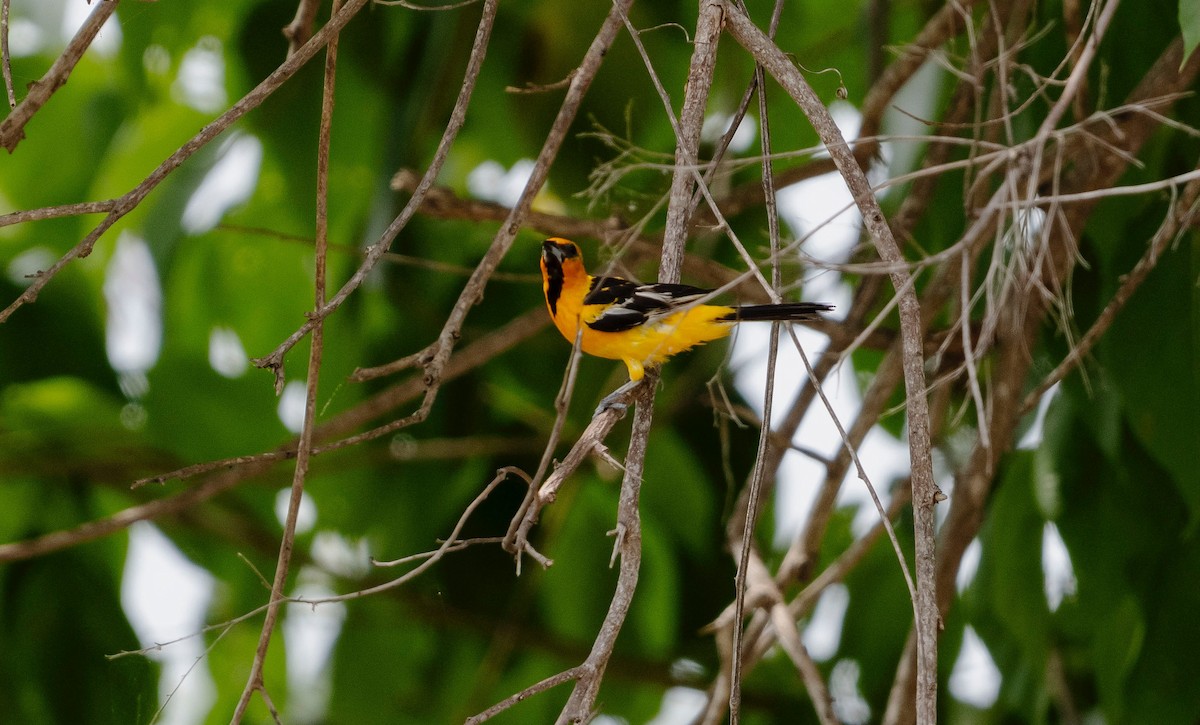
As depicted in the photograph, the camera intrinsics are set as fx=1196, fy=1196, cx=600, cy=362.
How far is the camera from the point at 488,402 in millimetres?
5148

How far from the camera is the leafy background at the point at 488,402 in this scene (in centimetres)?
368

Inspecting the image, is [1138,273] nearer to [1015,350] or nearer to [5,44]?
[1015,350]

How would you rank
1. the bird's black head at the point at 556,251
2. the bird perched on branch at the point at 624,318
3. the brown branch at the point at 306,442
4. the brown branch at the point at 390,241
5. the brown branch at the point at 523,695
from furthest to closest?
the bird's black head at the point at 556,251
the bird perched on branch at the point at 624,318
the brown branch at the point at 306,442
the brown branch at the point at 390,241
the brown branch at the point at 523,695

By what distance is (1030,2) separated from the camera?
3.54 metres

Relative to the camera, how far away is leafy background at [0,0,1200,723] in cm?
368

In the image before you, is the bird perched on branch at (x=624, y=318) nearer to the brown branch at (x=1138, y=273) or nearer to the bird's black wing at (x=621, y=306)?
the bird's black wing at (x=621, y=306)

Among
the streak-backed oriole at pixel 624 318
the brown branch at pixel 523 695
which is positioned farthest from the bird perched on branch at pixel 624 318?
the brown branch at pixel 523 695

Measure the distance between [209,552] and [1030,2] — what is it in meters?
3.78

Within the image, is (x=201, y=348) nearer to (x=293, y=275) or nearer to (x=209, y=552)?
(x=293, y=275)

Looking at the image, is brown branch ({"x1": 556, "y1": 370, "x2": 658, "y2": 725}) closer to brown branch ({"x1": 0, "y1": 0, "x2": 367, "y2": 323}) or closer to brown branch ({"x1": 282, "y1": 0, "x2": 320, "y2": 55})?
brown branch ({"x1": 0, "y1": 0, "x2": 367, "y2": 323})

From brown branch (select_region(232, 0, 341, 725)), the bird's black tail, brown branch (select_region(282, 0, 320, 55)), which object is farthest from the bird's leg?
brown branch (select_region(282, 0, 320, 55))

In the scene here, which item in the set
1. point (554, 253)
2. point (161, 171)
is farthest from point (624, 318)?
point (161, 171)

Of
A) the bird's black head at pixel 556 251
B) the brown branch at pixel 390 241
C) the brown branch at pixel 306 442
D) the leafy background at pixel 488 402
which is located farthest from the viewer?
the bird's black head at pixel 556 251

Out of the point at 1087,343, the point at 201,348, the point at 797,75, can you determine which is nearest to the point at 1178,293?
the point at 1087,343
